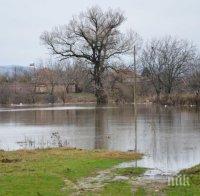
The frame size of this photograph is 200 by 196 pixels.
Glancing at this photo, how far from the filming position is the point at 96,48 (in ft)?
207

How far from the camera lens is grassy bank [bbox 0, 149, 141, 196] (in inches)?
413

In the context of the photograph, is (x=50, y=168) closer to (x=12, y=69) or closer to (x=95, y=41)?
(x=95, y=41)

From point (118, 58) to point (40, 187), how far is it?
2144 inches

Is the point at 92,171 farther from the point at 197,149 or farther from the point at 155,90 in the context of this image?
the point at 155,90

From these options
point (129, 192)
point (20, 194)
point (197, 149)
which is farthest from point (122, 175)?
point (197, 149)

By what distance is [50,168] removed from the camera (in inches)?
522

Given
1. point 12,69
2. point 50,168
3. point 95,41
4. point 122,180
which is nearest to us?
point 122,180

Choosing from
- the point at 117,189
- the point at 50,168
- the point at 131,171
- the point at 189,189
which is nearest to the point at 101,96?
the point at 50,168

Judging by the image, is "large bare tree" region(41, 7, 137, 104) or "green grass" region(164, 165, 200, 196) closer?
"green grass" region(164, 165, 200, 196)

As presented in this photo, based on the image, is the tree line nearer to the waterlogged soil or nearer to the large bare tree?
the large bare tree

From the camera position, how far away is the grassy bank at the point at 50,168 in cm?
1048

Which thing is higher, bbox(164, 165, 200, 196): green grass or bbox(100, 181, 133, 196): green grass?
bbox(164, 165, 200, 196): green grass

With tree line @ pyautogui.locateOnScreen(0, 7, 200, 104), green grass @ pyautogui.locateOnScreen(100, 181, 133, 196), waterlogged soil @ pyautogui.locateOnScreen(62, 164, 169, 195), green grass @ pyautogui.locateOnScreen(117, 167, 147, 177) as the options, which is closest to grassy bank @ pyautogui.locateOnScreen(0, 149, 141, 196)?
green grass @ pyautogui.locateOnScreen(100, 181, 133, 196)

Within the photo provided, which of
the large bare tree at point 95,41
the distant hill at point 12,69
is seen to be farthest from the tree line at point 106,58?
the distant hill at point 12,69
